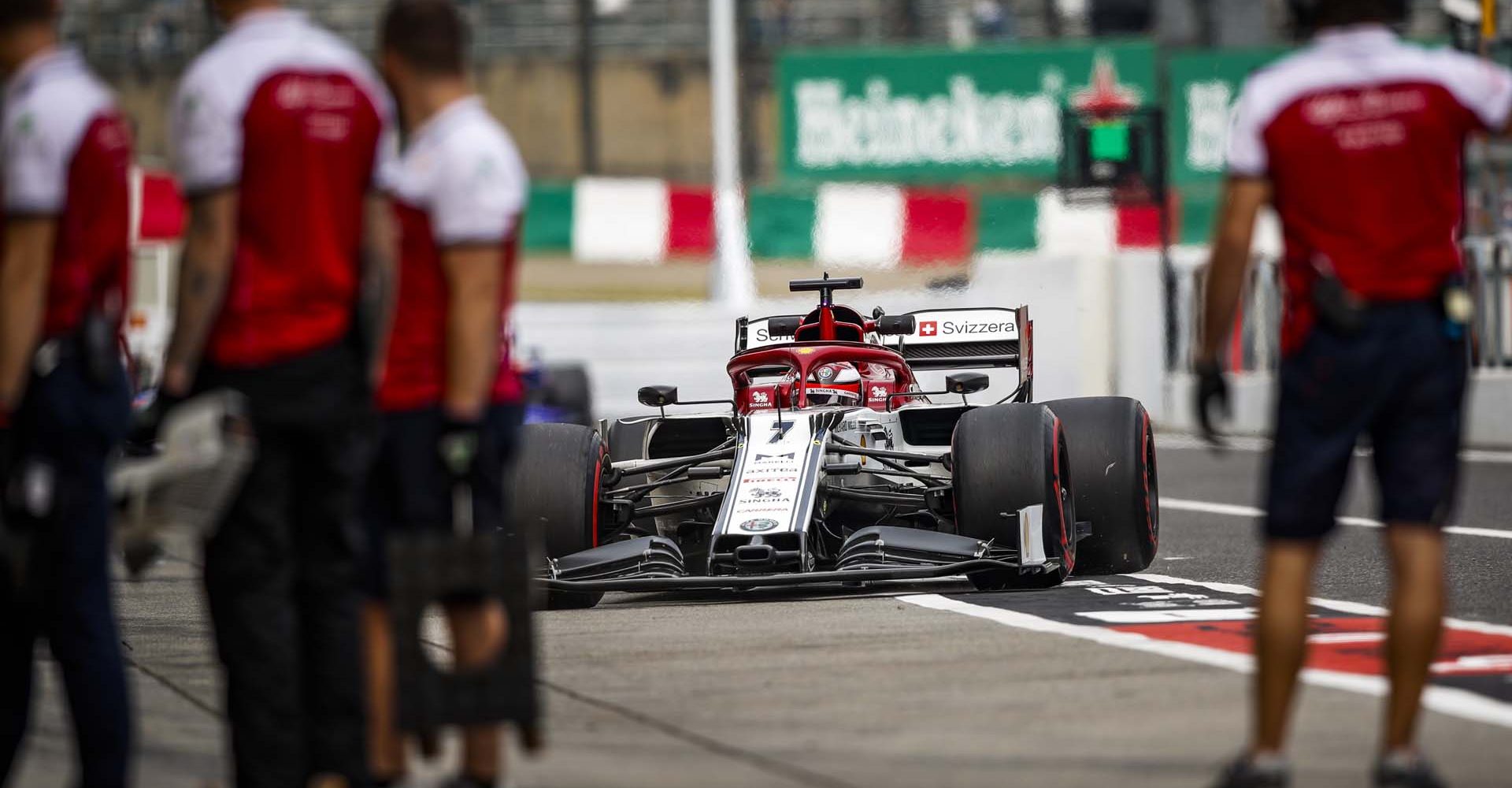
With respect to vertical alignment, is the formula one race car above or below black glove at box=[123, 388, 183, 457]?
below

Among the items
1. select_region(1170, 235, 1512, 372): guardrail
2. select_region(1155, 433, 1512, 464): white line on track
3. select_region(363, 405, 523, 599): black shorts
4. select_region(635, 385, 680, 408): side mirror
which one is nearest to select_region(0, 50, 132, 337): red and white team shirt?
select_region(363, 405, 523, 599): black shorts

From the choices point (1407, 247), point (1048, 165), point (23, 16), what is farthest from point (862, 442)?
point (1048, 165)

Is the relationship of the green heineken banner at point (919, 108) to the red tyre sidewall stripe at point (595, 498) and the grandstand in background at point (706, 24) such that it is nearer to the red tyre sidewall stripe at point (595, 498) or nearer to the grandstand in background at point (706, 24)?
the grandstand in background at point (706, 24)

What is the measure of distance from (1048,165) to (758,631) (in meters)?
23.3

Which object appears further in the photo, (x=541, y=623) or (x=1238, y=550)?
(x=1238, y=550)

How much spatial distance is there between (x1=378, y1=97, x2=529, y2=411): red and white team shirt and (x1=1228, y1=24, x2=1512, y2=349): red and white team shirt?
158 cm

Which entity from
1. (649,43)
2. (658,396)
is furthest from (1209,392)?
(649,43)

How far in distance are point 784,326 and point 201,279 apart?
726 centimetres

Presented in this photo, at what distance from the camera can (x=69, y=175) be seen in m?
4.84

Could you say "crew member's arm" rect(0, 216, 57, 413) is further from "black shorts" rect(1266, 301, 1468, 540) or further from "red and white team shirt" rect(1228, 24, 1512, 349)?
"black shorts" rect(1266, 301, 1468, 540)

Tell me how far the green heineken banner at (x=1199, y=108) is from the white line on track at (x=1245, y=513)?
57.6 feet

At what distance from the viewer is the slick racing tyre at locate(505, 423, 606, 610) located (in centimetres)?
1003

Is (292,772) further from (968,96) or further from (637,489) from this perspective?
(968,96)

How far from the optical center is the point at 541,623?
923 cm
